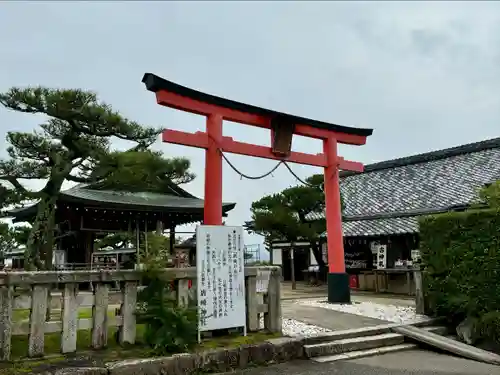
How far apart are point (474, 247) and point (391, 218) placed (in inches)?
427

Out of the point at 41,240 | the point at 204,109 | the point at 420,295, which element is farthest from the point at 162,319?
the point at 420,295

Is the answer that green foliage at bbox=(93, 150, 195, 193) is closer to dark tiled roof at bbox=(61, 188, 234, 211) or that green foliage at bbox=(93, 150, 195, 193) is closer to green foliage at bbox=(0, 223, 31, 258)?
dark tiled roof at bbox=(61, 188, 234, 211)

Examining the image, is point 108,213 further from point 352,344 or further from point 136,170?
point 352,344

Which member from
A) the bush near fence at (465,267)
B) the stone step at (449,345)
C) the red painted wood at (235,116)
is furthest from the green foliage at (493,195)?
the red painted wood at (235,116)

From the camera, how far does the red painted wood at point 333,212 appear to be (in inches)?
435

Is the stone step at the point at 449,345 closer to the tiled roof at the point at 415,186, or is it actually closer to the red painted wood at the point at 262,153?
the red painted wood at the point at 262,153

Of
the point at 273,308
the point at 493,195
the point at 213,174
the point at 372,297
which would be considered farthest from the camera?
the point at 372,297

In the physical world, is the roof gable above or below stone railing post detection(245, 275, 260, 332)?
above

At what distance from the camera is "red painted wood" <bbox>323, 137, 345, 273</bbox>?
1105cm

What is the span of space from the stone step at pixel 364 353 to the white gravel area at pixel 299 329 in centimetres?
49

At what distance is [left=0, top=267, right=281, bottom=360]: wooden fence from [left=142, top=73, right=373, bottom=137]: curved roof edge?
128 inches

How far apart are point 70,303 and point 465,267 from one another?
6.74 metres

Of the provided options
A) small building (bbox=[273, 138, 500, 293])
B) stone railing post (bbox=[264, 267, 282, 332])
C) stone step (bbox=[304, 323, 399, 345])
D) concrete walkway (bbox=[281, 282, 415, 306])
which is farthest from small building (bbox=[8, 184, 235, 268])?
stone step (bbox=[304, 323, 399, 345])

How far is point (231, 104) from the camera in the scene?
864 cm
